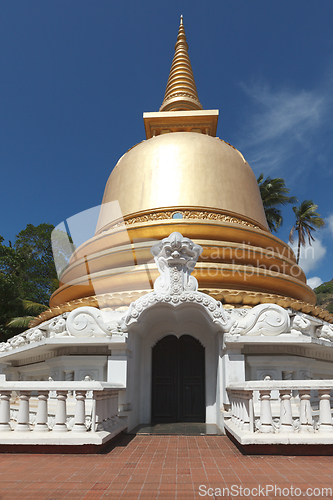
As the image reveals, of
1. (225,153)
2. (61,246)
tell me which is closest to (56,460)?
(225,153)

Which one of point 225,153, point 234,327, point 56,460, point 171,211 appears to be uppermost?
point 225,153

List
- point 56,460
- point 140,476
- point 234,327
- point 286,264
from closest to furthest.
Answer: point 140,476 → point 56,460 → point 234,327 → point 286,264

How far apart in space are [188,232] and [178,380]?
17.0 ft

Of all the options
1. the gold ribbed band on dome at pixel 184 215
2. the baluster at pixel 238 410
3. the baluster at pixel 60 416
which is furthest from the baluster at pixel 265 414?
the gold ribbed band on dome at pixel 184 215

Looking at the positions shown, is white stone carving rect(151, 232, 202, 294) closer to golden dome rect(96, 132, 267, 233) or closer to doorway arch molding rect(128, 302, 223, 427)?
doorway arch molding rect(128, 302, 223, 427)

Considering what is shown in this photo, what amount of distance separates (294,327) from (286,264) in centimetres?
485

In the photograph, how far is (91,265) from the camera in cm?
1405

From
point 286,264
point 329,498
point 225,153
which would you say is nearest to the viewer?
point 329,498

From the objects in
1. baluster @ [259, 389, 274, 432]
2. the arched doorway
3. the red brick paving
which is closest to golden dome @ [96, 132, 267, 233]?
the arched doorway

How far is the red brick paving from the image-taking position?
15.4 ft

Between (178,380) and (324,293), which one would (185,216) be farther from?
(324,293)

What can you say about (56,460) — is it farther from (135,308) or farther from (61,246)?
(61,246)

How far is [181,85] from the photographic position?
2369cm

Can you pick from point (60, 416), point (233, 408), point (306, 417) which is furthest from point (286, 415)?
point (60, 416)
